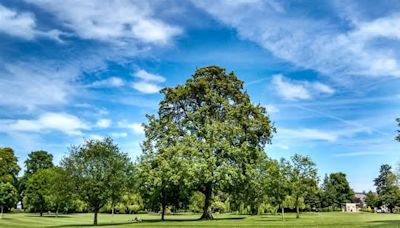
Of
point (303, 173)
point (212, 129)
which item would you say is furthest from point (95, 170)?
point (303, 173)

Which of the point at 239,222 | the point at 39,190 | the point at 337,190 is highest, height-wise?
the point at 337,190

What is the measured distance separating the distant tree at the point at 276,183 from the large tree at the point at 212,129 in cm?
470

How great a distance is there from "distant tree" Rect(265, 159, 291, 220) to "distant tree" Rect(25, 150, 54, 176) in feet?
319

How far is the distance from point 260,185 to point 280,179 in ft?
15.4

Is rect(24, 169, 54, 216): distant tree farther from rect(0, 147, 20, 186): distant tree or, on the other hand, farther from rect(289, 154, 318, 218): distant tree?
rect(289, 154, 318, 218): distant tree

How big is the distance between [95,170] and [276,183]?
28409 mm

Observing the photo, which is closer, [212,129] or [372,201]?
[212,129]

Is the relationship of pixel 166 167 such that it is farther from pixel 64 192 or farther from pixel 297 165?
pixel 297 165

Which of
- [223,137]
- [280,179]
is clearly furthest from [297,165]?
[223,137]

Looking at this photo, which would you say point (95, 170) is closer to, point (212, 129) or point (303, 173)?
point (212, 129)

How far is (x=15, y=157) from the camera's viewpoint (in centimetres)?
13250

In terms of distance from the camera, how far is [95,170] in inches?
1987

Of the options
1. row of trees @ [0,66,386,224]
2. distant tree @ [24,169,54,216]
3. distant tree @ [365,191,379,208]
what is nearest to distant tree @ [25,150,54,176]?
distant tree @ [24,169,54,216]

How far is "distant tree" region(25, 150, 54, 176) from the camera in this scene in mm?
141562
